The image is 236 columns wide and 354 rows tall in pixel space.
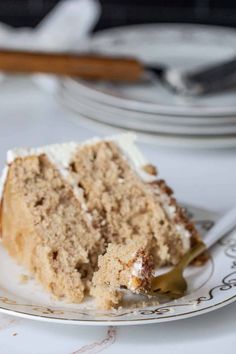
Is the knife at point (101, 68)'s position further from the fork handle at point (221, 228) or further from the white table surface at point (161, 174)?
the fork handle at point (221, 228)

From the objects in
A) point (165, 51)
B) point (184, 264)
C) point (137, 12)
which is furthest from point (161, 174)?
point (137, 12)

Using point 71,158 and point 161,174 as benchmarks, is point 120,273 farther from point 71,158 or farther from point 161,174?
point 161,174

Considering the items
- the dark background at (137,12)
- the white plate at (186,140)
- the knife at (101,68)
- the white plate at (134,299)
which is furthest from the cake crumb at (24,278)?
the dark background at (137,12)

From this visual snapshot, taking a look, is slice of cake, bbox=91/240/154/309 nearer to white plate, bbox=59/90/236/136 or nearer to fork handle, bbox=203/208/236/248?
fork handle, bbox=203/208/236/248

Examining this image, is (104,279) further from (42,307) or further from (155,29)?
(155,29)

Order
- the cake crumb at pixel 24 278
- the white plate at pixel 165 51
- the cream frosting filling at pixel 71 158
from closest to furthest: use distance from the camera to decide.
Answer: the cake crumb at pixel 24 278 < the cream frosting filling at pixel 71 158 < the white plate at pixel 165 51

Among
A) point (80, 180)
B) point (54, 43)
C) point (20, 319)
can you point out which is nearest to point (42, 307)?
point (20, 319)

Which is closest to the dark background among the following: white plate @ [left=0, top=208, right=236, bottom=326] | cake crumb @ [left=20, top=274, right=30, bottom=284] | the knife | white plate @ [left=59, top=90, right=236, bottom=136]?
the knife
